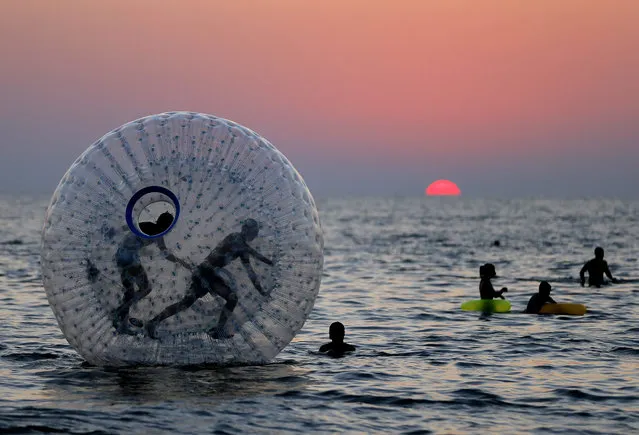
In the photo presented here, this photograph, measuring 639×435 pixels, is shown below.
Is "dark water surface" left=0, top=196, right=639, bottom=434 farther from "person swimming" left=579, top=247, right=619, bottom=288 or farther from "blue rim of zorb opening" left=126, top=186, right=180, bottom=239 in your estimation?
"person swimming" left=579, top=247, right=619, bottom=288

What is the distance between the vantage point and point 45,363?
15.1 m

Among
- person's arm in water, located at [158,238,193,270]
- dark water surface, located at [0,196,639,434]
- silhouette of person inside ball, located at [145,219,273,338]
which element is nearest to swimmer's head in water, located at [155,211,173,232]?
person's arm in water, located at [158,238,193,270]

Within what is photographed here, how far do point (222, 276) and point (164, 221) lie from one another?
1.11m

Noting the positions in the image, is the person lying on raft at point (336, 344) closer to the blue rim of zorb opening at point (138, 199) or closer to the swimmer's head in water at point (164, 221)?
the swimmer's head in water at point (164, 221)

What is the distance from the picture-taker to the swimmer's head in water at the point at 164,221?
42.3 feet

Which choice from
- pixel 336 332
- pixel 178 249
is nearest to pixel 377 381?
pixel 336 332

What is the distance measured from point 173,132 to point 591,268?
18.1 m

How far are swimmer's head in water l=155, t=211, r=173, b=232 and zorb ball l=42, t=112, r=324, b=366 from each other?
19 mm

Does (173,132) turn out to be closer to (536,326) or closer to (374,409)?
→ (374,409)

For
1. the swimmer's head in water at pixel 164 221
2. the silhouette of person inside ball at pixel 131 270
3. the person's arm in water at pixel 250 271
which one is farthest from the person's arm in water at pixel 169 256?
the person's arm in water at pixel 250 271

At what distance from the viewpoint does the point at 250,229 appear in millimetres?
12656

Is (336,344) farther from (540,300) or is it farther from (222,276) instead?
(540,300)

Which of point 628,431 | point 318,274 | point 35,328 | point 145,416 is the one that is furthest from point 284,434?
point 35,328

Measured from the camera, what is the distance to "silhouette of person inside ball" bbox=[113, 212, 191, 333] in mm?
12503
